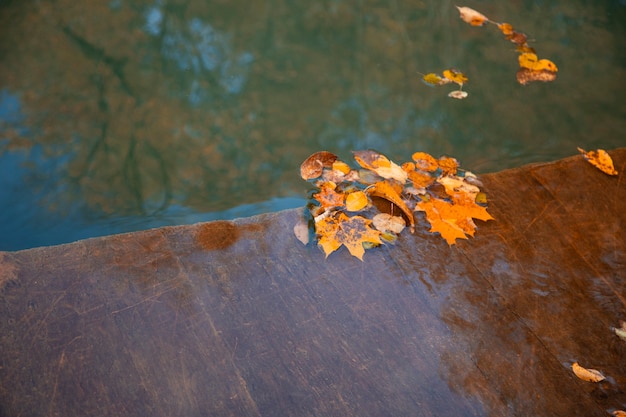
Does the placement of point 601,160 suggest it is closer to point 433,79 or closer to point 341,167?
point 433,79

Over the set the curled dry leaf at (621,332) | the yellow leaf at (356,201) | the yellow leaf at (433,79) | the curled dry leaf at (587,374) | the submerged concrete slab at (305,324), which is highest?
the yellow leaf at (433,79)

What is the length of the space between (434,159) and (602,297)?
1060mm

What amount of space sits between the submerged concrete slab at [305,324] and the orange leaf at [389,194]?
7cm

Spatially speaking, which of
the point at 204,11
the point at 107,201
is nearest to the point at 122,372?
the point at 107,201

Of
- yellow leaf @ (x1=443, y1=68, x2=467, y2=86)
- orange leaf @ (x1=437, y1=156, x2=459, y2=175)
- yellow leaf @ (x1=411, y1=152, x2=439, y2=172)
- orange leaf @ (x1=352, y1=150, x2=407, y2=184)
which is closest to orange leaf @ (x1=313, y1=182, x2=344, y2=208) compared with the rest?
orange leaf @ (x1=352, y1=150, x2=407, y2=184)

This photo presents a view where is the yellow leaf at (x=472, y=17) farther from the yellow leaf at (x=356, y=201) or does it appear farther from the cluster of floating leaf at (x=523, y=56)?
the yellow leaf at (x=356, y=201)

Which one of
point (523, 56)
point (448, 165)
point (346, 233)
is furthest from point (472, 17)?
point (346, 233)

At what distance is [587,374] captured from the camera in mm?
2090

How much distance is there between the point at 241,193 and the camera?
277 cm

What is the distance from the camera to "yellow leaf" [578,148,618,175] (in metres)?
3.00

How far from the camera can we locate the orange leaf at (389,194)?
2.56 metres

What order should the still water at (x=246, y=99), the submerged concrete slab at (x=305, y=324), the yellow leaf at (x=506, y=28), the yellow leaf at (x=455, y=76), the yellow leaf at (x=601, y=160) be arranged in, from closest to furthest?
the submerged concrete slab at (x=305, y=324), the still water at (x=246, y=99), the yellow leaf at (x=601, y=160), the yellow leaf at (x=455, y=76), the yellow leaf at (x=506, y=28)

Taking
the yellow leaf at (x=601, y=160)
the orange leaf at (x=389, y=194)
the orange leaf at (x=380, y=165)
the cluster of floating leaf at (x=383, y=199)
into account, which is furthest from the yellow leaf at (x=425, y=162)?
the yellow leaf at (x=601, y=160)

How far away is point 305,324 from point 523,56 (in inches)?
107
